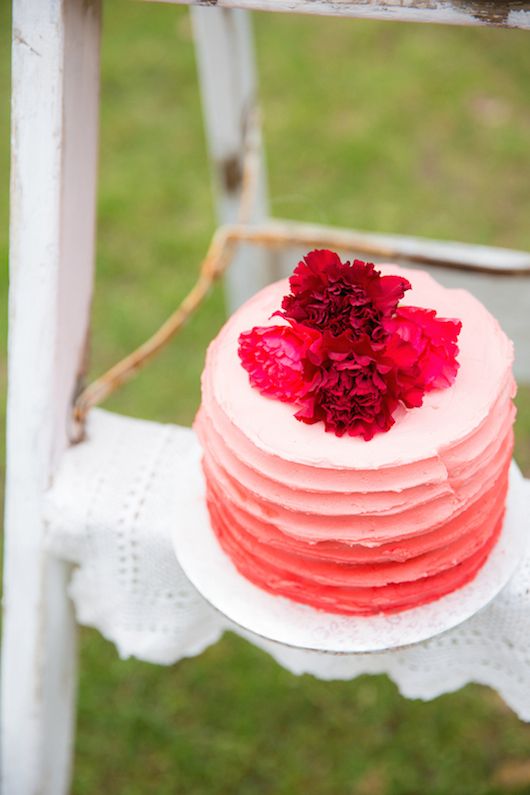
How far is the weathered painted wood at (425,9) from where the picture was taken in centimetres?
74

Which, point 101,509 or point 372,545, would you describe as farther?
point 101,509

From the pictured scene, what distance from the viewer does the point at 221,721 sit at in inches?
63.0

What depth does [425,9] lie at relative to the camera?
76cm

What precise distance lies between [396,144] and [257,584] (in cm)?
213

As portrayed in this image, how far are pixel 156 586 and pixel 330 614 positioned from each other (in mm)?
263

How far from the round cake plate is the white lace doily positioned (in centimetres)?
4

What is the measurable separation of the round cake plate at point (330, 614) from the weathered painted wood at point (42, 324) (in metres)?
0.21

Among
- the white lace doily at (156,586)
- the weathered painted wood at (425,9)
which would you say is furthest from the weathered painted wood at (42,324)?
the weathered painted wood at (425,9)

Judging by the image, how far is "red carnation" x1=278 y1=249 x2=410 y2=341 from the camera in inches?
27.6

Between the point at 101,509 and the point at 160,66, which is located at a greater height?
the point at 160,66

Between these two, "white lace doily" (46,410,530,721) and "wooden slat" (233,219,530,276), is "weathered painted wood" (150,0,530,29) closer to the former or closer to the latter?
"white lace doily" (46,410,530,721)

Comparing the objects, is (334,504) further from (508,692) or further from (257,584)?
(508,692)

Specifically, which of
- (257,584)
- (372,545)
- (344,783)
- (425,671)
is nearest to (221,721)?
(344,783)

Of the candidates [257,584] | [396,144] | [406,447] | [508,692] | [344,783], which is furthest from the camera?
[396,144]
